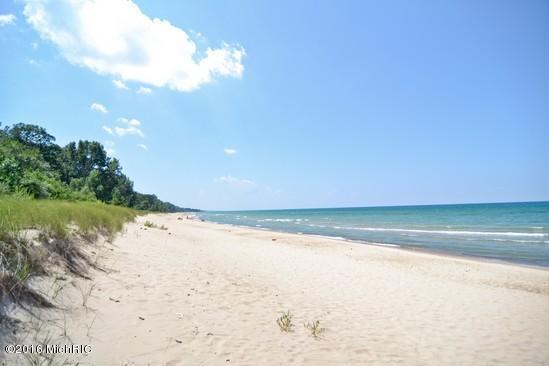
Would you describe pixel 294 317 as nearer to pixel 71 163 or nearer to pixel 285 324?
pixel 285 324

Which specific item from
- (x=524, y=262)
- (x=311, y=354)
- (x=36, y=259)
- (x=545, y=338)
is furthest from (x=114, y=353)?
(x=524, y=262)

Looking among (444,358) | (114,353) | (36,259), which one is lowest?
(444,358)

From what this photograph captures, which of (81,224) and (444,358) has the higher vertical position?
(81,224)

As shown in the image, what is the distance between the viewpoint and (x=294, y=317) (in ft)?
18.5

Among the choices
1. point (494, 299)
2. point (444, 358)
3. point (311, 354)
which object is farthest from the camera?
point (494, 299)

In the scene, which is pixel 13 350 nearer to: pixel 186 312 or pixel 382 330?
pixel 186 312

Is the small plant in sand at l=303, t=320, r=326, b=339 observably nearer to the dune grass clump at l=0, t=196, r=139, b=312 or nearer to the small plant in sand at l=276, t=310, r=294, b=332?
the small plant in sand at l=276, t=310, r=294, b=332

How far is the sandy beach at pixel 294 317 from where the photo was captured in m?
3.85

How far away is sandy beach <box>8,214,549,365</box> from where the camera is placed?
3850 millimetres

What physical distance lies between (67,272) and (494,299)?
10569 millimetres

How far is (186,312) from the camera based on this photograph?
4.99m

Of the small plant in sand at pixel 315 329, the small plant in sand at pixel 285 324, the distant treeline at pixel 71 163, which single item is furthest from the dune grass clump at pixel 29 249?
the distant treeline at pixel 71 163

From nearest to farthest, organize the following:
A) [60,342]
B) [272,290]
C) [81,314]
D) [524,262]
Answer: [60,342]
[81,314]
[272,290]
[524,262]

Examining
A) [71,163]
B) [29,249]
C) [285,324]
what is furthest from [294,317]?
[71,163]
